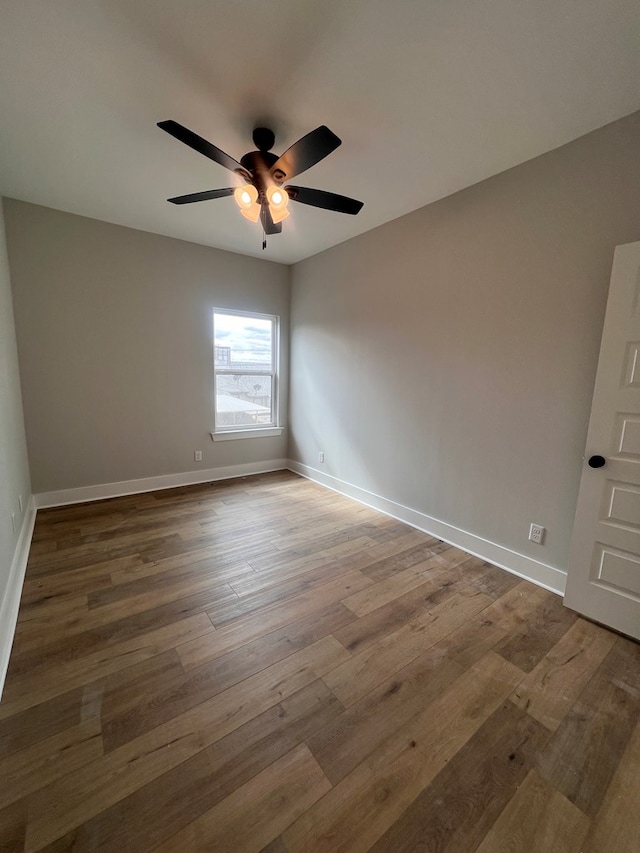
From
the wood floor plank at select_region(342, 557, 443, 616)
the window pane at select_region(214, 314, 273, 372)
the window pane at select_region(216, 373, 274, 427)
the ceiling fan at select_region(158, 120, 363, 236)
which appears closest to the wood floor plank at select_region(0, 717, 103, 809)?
the wood floor plank at select_region(342, 557, 443, 616)

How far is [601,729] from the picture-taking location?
1.33 meters

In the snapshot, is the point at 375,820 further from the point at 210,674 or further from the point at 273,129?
the point at 273,129

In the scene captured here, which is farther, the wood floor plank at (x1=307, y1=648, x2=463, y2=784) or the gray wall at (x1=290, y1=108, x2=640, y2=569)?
the gray wall at (x1=290, y1=108, x2=640, y2=569)

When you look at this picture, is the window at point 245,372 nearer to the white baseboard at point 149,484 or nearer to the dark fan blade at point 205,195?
the white baseboard at point 149,484

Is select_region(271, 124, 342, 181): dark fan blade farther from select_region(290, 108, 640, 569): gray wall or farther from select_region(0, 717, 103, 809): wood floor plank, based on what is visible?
select_region(0, 717, 103, 809): wood floor plank

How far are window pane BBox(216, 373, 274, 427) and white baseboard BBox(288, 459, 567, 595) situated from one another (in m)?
1.44

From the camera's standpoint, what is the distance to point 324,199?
6.27ft

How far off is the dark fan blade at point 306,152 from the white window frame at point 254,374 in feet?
7.87

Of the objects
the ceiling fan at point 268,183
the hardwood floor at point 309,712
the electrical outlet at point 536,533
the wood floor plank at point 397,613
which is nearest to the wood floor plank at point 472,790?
the hardwood floor at point 309,712

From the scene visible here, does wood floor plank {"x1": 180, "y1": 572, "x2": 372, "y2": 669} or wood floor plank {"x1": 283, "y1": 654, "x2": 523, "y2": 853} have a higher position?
wood floor plank {"x1": 180, "y1": 572, "x2": 372, "y2": 669}

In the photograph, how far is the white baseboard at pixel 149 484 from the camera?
325 centimetres

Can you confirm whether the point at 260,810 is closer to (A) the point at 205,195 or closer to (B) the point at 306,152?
(B) the point at 306,152

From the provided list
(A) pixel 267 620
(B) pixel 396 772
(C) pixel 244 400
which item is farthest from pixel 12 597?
(C) pixel 244 400

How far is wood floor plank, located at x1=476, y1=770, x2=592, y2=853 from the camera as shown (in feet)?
3.24
